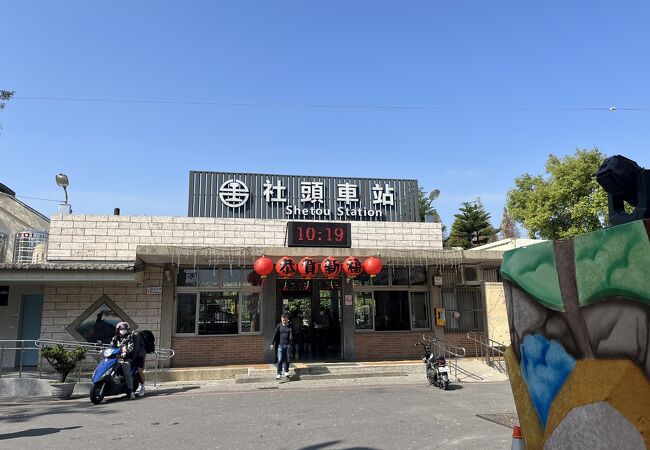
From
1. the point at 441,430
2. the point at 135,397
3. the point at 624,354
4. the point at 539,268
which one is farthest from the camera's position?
the point at 135,397

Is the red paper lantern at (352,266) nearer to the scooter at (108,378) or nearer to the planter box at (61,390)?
the scooter at (108,378)

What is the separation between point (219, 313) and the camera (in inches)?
586

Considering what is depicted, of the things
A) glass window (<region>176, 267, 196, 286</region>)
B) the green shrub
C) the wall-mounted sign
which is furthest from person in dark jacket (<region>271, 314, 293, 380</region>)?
the wall-mounted sign

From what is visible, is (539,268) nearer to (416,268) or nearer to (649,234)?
(649,234)

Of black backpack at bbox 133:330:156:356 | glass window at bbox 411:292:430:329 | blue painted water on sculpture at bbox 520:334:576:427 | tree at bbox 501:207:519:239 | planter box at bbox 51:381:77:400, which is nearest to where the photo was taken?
blue painted water on sculpture at bbox 520:334:576:427

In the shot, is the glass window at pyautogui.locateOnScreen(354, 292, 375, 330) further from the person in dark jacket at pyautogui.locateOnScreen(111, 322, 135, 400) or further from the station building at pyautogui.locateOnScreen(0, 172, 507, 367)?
the person in dark jacket at pyautogui.locateOnScreen(111, 322, 135, 400)

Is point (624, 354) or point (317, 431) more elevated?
point (624, 354)

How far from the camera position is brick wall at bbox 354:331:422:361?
50.8ft

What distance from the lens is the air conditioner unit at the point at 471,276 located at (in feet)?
53.7

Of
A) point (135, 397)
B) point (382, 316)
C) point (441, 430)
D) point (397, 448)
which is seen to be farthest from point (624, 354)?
point (382, 316)

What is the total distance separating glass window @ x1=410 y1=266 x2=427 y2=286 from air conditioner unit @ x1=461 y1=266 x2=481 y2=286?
1276 millimetres

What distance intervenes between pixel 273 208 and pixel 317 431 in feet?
34.9

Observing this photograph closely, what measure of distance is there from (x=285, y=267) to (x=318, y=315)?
456cm

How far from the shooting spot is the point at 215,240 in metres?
15.5
